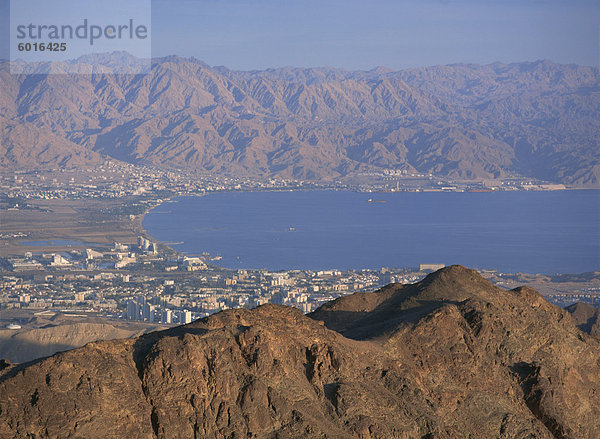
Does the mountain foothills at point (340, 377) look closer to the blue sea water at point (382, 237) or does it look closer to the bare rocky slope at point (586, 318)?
the bare rocky slope at point (586, 318)

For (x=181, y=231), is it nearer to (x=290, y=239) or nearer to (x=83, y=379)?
(x=290, y=239)

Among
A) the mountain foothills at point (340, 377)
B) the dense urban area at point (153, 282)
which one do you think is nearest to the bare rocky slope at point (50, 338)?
the dense urban area at point (153, 282)

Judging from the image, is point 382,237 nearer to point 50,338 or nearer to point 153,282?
point 153,282

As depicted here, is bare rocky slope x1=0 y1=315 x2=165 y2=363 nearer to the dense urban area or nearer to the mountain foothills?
the dense urban area

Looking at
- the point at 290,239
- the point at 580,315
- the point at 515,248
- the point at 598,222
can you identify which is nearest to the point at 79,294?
the point at 580,315

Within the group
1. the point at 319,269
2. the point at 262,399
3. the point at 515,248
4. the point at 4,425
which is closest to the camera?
the point at 4,425

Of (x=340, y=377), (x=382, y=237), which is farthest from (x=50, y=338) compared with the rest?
(x=382, y=237)
